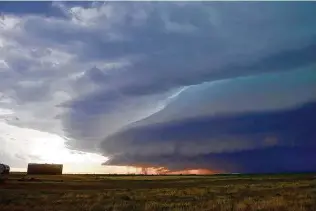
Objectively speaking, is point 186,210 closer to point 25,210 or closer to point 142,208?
point 142,208

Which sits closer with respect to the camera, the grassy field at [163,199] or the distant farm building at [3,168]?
the grassy field at [163,199]

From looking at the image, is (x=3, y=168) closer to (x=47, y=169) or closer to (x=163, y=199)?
(x=47, y=169)

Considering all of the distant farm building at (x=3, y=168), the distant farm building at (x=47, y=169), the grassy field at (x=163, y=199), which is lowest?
the grassy field at (x=163, y=199)

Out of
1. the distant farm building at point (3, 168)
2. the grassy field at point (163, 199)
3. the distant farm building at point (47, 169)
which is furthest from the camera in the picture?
the distant farm building at point (47, 169)

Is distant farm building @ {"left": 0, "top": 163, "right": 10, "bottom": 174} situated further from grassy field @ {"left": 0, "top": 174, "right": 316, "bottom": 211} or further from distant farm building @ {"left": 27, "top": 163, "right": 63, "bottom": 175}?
distant farm building @ {"left": 27, "top": 163, "right": 63, "bottom": 175}

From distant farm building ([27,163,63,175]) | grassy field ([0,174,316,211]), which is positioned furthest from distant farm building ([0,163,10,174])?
distant farm building ([27,163,63,175])

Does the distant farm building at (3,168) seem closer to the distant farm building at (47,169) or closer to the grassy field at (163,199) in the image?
the grassy field at (163,199)

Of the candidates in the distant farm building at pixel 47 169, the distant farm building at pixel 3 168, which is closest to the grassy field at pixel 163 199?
the distant farm building at pixel 3 168

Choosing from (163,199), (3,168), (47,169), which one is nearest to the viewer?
(163,199)

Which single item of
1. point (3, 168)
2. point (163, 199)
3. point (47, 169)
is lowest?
point (163, 199)

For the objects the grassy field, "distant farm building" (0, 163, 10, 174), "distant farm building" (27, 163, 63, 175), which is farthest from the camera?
"distant farm building" (27, 163, 63, 175)

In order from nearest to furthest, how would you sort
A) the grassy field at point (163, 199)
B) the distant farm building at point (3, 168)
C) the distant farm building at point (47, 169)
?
the grassy field at point (163, 199) < the distant farm building at point (3, 168) < the distant farm building at point (47, 169)

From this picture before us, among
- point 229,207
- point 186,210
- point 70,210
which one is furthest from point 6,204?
point 229,207

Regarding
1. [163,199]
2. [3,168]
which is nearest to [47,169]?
[3,168]
